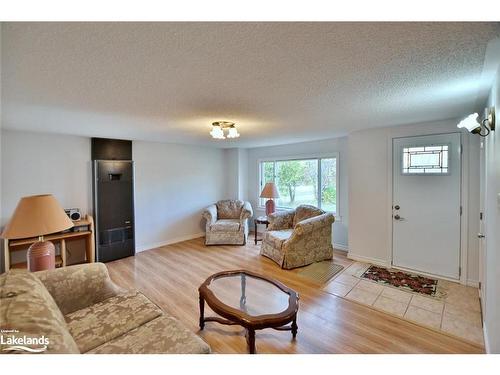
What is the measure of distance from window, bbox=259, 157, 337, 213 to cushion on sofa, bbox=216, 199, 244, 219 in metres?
0.69

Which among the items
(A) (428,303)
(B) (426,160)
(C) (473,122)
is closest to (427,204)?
(B) (426,160)

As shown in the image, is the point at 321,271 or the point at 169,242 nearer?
the point at 321,271

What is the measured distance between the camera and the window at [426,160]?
117 inches

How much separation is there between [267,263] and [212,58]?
3.11 m

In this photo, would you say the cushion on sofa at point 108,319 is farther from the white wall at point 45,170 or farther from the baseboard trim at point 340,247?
the baseboard trim at point 340,247

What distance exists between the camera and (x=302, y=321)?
7.23 feet

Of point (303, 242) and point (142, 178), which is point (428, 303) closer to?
point (303, 242)

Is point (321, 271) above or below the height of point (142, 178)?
below

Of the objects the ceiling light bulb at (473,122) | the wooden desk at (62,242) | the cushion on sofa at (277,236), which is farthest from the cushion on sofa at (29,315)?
the ceiling light bulb at (473,122)

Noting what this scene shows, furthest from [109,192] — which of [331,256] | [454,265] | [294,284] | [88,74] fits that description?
[454,265]

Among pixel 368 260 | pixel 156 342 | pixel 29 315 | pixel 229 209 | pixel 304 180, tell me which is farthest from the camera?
pixel 229 209

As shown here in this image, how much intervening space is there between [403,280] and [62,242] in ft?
15.3

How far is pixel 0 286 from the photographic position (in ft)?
4.18

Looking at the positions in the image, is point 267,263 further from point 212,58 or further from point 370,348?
point 212,58
